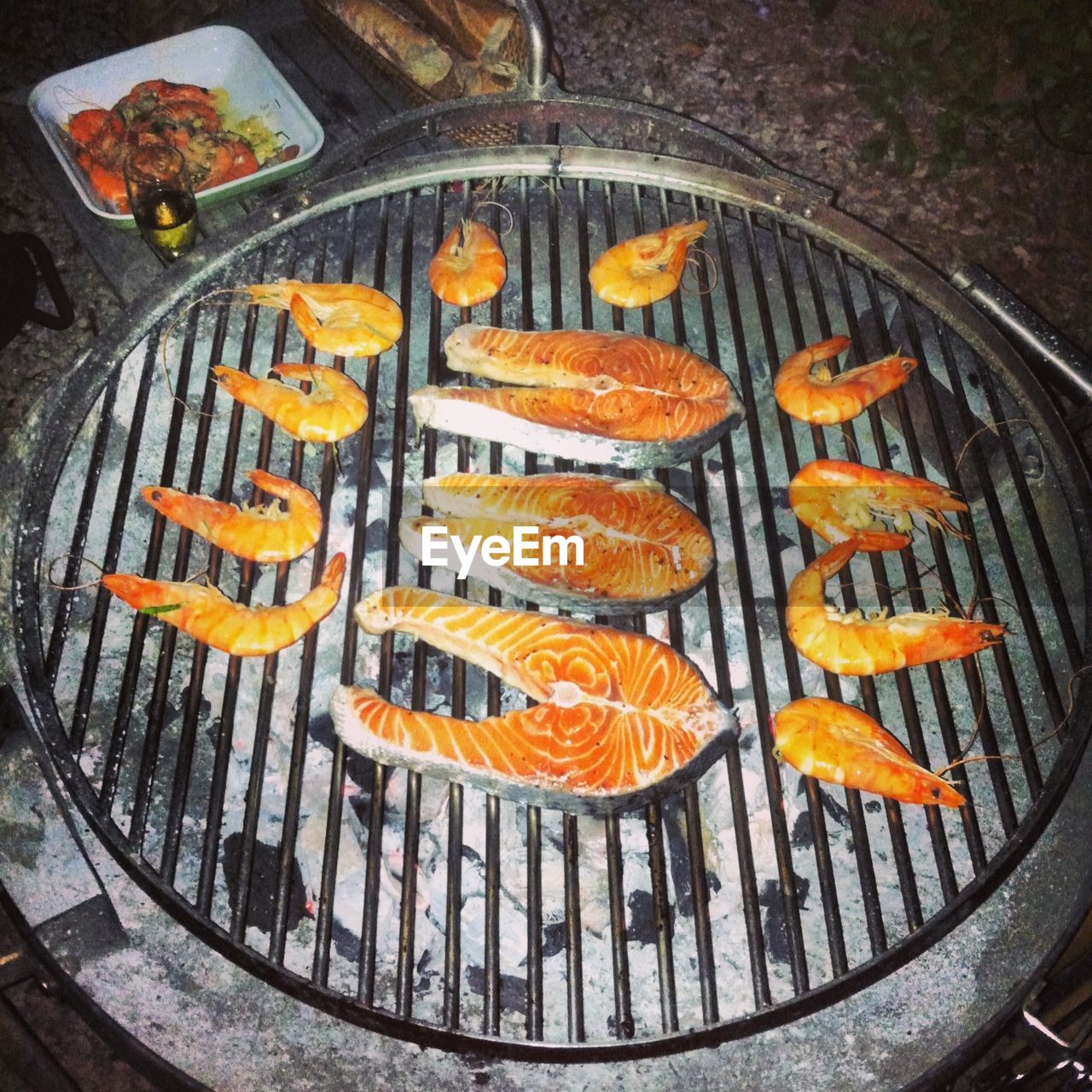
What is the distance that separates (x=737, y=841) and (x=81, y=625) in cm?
247

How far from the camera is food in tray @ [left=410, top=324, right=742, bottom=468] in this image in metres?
3.41

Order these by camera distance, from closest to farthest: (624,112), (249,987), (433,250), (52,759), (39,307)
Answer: (52,759) < (249,987) < (624,112) < (433,250) < (39,307)

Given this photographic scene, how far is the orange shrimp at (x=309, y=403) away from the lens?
11.2 ft

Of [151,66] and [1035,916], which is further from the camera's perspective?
[151,66]

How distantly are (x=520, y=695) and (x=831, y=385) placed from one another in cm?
166

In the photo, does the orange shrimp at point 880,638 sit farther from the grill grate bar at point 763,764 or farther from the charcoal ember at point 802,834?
the charcoal ember at point 802,834

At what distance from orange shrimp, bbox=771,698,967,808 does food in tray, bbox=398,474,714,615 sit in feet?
1.89

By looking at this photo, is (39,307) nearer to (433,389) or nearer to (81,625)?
(81,625)

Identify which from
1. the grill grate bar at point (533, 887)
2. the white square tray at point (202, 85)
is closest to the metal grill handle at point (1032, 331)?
the grill grate bar at point (533, 887)

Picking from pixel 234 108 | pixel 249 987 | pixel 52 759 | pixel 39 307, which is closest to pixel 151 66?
pixel 234 108

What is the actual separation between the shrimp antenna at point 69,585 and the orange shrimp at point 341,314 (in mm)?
1173

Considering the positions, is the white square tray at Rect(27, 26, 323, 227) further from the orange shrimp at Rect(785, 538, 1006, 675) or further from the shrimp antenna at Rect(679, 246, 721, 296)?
the orange shrimp at Rect(785, 538, 1006, 675)

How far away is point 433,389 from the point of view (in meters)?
3.43

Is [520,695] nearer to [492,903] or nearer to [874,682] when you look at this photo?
[492,903]
